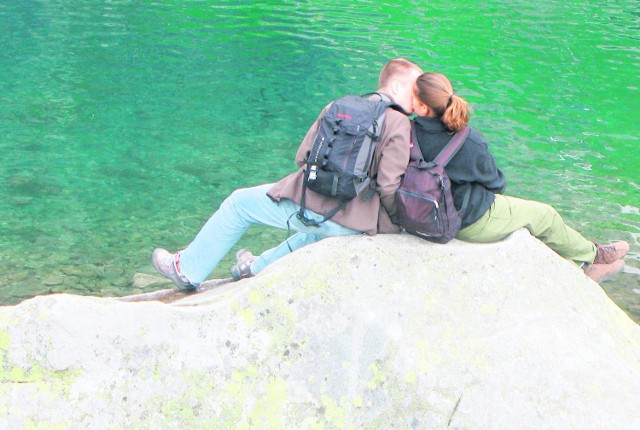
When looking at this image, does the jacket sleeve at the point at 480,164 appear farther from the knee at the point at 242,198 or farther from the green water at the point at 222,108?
the green water at the point at 222,108

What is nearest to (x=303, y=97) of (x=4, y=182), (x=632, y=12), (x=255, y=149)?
(x=255, y=149)

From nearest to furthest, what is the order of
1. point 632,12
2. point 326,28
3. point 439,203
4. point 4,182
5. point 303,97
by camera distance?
point 439,203 < point 4,182 < point 303,97 < point 326,28 < point 632,12

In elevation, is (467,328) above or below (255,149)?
above

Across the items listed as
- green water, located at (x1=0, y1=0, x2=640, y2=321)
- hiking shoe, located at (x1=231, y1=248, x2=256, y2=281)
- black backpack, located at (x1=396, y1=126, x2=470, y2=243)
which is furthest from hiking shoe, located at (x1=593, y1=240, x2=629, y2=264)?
hiking shoe, located at (x1=231, y1=248, x2=256, y2=281)

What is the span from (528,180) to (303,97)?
5.65 m

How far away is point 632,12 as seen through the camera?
28.7 meters

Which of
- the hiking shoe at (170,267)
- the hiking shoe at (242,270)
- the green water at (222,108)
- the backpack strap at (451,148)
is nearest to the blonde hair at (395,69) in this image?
the backpack strap at (451,148)

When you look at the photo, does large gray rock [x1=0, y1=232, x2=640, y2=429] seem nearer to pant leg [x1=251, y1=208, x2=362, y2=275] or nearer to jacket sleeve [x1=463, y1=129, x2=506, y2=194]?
pant leg [x1=251, y1=208, x2=362, y2=275]

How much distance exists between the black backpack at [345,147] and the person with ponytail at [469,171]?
1.18 ft

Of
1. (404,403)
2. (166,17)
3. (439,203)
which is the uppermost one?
(439,203)

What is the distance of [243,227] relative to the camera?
5.42 m

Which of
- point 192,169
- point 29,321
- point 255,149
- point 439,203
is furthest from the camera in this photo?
point 255,149

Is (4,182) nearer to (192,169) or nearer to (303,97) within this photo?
(192,169)

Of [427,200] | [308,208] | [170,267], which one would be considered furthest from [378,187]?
[170,267]
